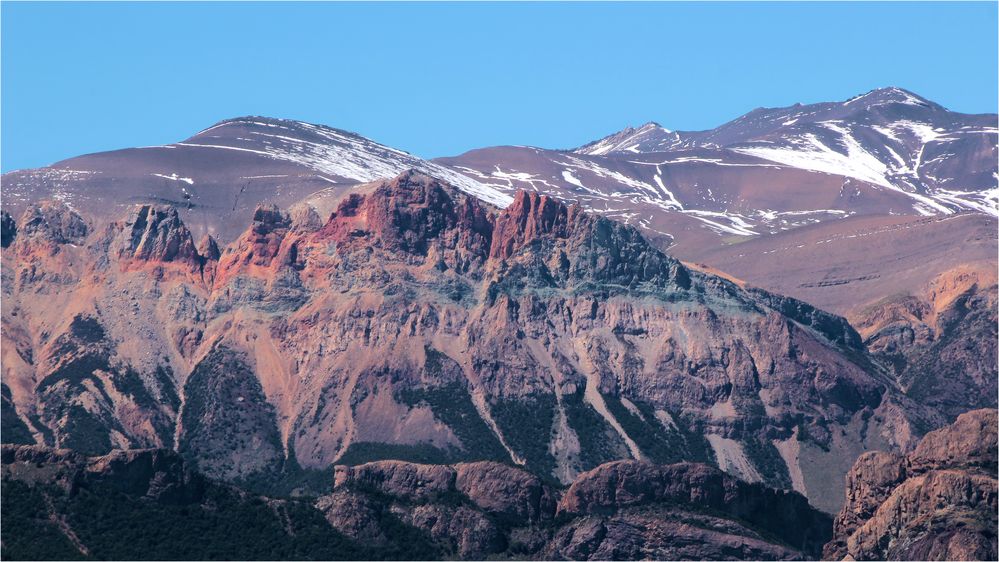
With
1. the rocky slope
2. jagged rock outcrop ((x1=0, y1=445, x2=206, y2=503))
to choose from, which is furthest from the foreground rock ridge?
the rocky slope

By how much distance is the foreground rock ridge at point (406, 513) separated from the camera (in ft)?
581

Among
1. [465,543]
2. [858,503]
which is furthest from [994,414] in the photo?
[465,543]

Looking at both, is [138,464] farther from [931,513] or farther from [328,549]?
[931,513]

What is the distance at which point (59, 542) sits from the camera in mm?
172125

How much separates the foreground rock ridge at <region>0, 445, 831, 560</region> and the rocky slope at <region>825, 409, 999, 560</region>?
1168 cm

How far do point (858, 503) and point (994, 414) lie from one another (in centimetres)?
1080

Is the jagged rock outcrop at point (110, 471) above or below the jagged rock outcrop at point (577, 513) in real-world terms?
above

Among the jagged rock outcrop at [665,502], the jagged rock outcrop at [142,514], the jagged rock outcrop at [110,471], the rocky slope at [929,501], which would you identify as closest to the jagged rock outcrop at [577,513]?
the jagged rock outcrop at [665,502]

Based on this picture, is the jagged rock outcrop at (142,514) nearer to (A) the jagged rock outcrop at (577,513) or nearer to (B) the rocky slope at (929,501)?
(A) the jagged rock outcrop at (577,513)

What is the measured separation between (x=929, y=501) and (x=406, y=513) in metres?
40.8

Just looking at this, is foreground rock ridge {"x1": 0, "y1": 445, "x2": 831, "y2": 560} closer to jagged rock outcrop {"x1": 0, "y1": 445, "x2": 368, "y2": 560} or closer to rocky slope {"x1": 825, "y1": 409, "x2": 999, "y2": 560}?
jagged rock outcrop {"x1": 0, "y1": 445, "x2": 368, "y2": 560}

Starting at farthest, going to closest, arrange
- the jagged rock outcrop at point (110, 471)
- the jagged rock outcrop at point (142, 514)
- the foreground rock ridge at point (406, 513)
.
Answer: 1. the jagged rock outcrop at point (110, 471)
2. the foreground rock ridge at point (406, 513)
3. the jagged rock outcrop at point (142, 514)

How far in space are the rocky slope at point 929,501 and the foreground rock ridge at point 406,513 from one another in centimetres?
1168

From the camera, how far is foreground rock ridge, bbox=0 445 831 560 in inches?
6973
